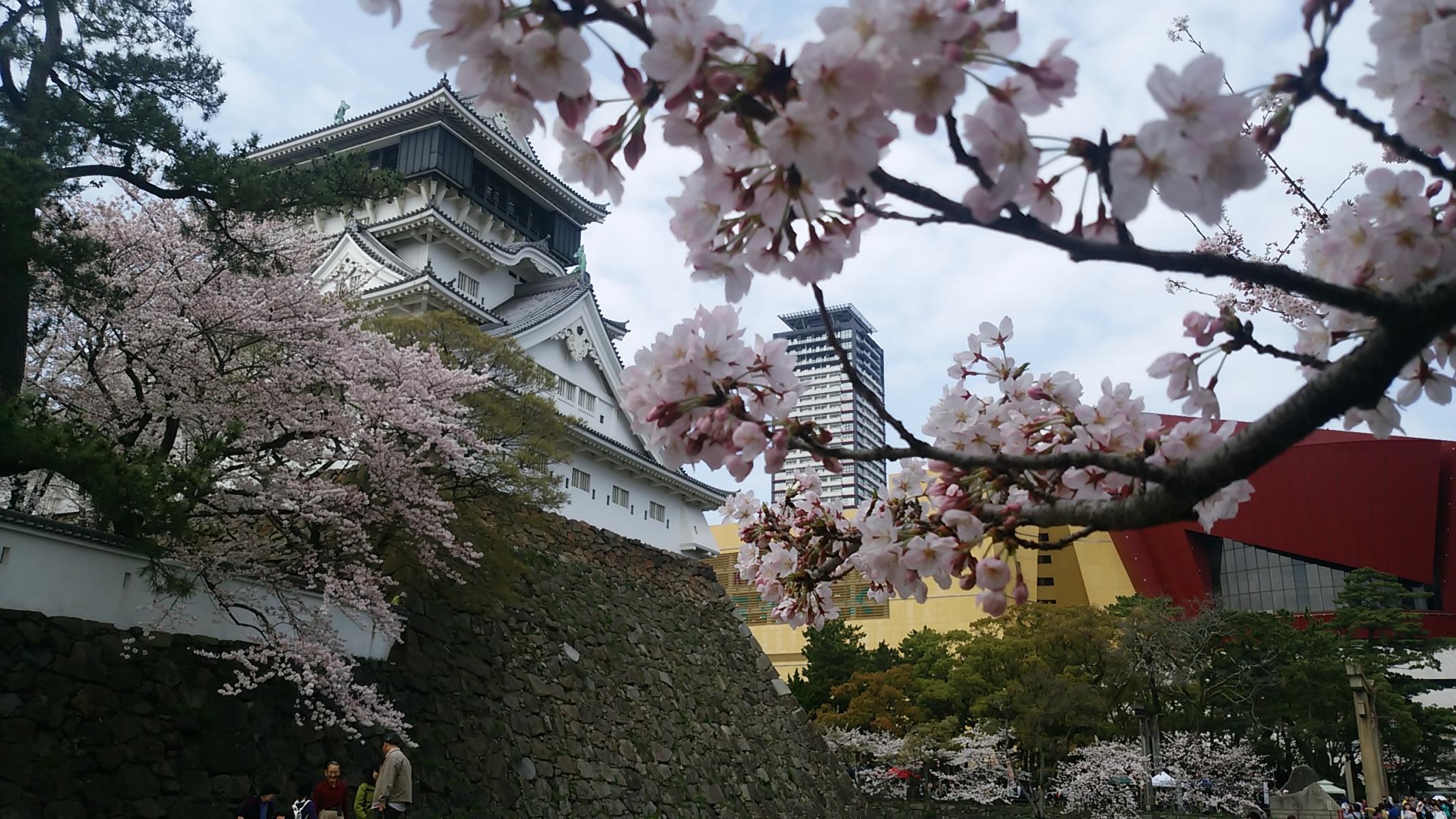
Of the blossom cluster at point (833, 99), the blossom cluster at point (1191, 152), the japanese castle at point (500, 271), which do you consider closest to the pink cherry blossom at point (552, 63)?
the blossom cluster at point (833, 99)

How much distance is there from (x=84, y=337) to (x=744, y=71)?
9.81m

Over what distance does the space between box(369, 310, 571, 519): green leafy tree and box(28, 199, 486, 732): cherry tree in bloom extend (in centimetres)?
154

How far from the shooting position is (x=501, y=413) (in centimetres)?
1213

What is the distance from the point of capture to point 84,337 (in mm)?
8883

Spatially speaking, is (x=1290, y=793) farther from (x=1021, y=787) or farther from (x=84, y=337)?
(x=84, y=337)

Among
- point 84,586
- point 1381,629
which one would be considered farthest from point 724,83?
point 1381,629

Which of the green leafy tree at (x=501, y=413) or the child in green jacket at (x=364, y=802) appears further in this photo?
the green leafy tree at (x=501, y=413)

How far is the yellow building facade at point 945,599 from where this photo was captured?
144 feet

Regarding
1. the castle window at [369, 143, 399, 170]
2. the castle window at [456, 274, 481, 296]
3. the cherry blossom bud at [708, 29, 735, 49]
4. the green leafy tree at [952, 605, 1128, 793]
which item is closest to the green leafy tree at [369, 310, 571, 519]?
the castle window at [456, 274, 481, 296]

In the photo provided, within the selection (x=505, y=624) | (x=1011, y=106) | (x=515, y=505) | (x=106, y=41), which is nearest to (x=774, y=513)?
(x=1011, y=106)

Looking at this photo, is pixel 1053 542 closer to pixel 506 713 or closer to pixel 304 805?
pixel 304 805

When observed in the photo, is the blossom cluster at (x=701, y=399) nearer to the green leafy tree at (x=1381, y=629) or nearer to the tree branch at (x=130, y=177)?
the tree branch at (x=130, y=177)

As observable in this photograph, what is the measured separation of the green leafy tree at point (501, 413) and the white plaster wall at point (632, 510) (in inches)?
143

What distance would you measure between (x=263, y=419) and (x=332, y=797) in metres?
3.61
